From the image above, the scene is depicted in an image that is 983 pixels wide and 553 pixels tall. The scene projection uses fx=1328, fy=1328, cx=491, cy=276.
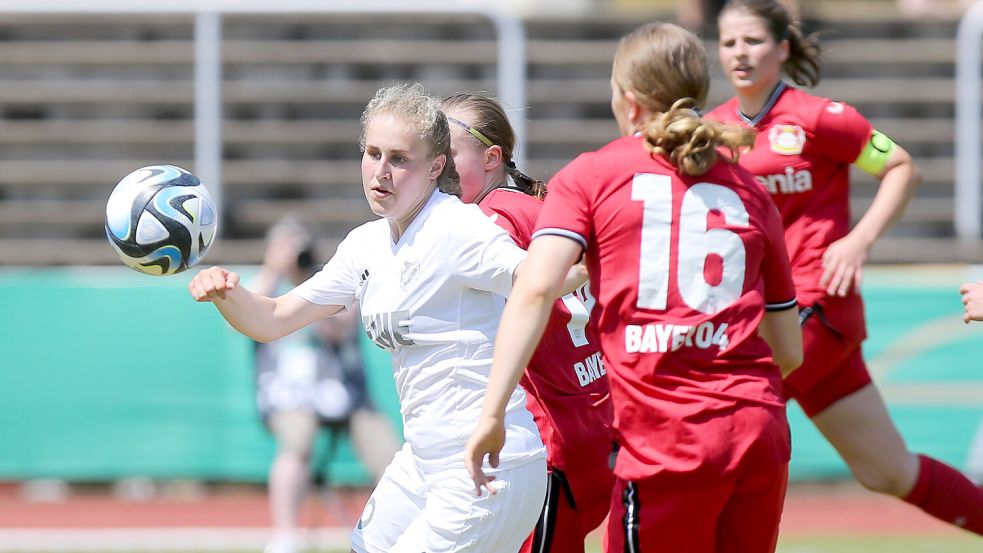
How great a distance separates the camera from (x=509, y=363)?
3.28 metres

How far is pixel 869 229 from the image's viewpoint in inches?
187

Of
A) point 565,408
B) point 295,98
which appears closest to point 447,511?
point 565,408

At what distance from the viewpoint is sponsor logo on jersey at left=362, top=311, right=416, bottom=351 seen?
3773mm

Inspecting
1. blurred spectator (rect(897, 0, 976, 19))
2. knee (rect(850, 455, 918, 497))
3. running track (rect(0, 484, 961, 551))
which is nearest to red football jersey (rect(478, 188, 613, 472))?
knee (rect(850, 455, 918, 497))

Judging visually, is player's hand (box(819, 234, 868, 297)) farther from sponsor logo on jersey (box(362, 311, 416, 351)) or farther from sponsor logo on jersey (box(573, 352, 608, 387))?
sponsor logo on jersey (box(362, 311, 416, 351))

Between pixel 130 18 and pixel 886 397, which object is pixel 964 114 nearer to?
pixel 886 397

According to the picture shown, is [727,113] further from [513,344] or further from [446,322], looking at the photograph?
[513,344]

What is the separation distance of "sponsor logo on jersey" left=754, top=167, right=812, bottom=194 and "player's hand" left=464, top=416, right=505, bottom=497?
2.00m

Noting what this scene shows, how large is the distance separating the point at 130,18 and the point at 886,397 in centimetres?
793

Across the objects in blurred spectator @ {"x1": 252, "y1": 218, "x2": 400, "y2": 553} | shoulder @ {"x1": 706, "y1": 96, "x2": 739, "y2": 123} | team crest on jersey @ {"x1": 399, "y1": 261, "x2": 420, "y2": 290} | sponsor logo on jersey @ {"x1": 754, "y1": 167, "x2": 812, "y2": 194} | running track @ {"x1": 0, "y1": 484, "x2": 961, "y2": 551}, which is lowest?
running track @ {"x1": 0, "y1": 484, "x2": 961, "y2": 551}

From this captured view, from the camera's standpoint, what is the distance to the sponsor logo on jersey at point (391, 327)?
377 cm

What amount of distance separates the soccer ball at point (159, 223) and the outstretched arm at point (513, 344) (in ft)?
3.81

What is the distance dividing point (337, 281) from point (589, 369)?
850 millimetres

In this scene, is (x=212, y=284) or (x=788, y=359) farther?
(x=788, y=359)
